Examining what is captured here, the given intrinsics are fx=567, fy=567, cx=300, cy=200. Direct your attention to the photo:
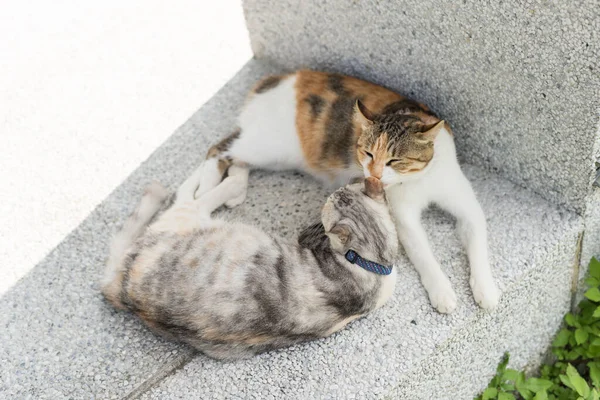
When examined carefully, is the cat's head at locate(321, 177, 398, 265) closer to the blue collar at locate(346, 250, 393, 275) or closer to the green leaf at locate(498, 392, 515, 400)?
the blue collar at locate(346, 250, 393, 275)

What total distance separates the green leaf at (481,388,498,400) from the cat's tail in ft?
4.72

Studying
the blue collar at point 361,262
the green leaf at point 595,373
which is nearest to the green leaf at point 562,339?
the green leaf at point 595,373

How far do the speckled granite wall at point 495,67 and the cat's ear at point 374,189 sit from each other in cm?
56

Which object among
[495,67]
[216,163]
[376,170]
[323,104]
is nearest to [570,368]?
[376,170]

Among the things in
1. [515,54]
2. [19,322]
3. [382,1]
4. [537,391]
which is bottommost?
[537,391]

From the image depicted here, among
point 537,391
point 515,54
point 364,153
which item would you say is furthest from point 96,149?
point 537,391

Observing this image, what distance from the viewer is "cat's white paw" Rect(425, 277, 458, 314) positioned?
2.01 meters

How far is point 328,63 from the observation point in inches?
108

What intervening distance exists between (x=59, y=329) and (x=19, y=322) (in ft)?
0.54

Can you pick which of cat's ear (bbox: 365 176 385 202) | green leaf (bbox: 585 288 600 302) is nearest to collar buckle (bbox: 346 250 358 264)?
cat's ear (bbox: 365 176 385 202)

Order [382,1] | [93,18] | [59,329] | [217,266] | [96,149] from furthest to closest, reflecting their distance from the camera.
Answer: [93,18], [96,149], [382,1], [59,329], [217,266]

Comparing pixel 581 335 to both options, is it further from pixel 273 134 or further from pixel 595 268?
pixel 273 134

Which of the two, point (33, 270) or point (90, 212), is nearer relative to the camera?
point (33, 270)

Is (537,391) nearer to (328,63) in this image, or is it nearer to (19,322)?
(328,63)
